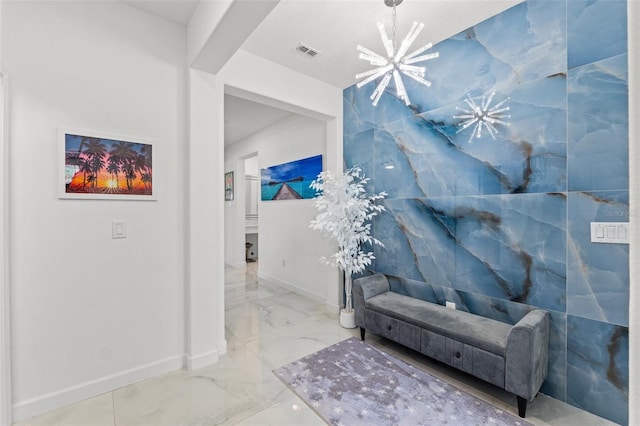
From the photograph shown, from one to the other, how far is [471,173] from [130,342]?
3.06 meters

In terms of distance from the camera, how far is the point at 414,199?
302 cm

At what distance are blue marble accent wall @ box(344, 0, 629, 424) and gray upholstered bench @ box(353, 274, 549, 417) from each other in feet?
0.63

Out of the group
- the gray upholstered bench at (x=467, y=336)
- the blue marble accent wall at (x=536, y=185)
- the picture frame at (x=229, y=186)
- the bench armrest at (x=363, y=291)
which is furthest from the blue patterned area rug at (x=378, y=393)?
the picture frame at (x=229, y=186)

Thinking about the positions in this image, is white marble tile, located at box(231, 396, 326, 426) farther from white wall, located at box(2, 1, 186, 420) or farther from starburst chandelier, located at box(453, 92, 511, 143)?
starburst chandelier, located at box(453, 92, 511, 143)

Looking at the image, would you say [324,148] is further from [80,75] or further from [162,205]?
[80,75]

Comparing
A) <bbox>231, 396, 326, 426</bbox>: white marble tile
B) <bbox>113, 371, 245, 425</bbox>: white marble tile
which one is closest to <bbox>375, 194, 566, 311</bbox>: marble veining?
<bbox>231, 396, 326, 426</bbox>: white marble tile

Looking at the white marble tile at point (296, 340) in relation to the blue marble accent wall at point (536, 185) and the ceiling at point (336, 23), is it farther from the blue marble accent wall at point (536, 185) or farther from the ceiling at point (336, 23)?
the ceiling at point (336, 23)

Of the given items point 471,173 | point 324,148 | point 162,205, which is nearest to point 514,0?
point 471,173

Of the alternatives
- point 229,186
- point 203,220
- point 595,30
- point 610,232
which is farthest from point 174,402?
point 229,186

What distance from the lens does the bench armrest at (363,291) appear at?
2.98m

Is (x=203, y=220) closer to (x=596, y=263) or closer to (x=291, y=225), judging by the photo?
(x=291, y=225)

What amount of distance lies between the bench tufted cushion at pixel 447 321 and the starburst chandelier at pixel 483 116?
57.6 inches

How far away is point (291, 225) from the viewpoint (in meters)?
4.75

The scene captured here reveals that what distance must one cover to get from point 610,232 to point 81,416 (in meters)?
3.58
